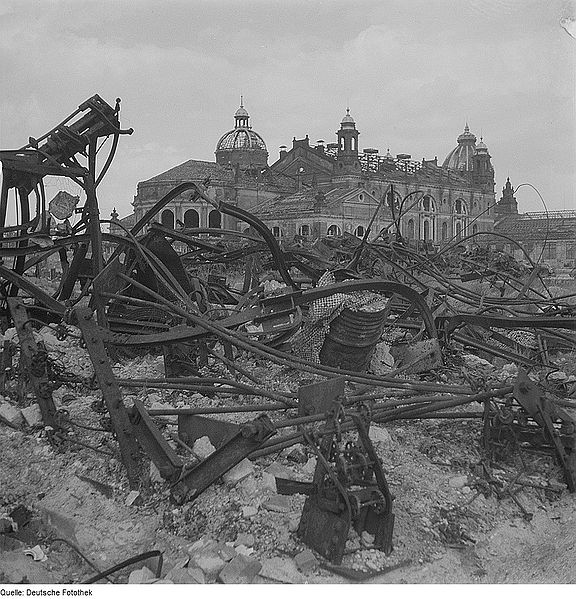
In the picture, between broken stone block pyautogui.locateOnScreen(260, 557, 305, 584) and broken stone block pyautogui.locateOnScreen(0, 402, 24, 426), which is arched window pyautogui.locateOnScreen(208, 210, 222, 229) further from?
broken stone block pyautogui.locateOnScreen(260, 557, 305, 584)

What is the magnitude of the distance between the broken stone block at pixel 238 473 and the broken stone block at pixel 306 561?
821mm

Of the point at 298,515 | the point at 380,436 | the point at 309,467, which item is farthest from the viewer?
the point at 380,436

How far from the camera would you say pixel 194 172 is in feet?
162

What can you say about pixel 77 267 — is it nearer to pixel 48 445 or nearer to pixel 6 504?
pixel 48 445

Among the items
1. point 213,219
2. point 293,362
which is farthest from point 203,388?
point 213,219

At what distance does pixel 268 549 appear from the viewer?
3799mm

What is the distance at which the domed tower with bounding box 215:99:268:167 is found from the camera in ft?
189

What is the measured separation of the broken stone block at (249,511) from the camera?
4078mm

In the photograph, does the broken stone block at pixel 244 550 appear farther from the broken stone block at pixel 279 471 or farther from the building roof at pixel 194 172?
the building roof at pixel 194 172

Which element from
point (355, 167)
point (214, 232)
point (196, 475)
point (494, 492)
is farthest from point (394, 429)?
point (355, 167)

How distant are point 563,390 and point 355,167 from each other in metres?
48.6

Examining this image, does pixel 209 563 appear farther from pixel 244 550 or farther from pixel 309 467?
pixel 309 467

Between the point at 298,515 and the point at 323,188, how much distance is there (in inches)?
1863

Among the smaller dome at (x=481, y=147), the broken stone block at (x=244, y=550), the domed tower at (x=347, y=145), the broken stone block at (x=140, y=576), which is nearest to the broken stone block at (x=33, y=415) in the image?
the broken stone block at (x=140, y=576)
